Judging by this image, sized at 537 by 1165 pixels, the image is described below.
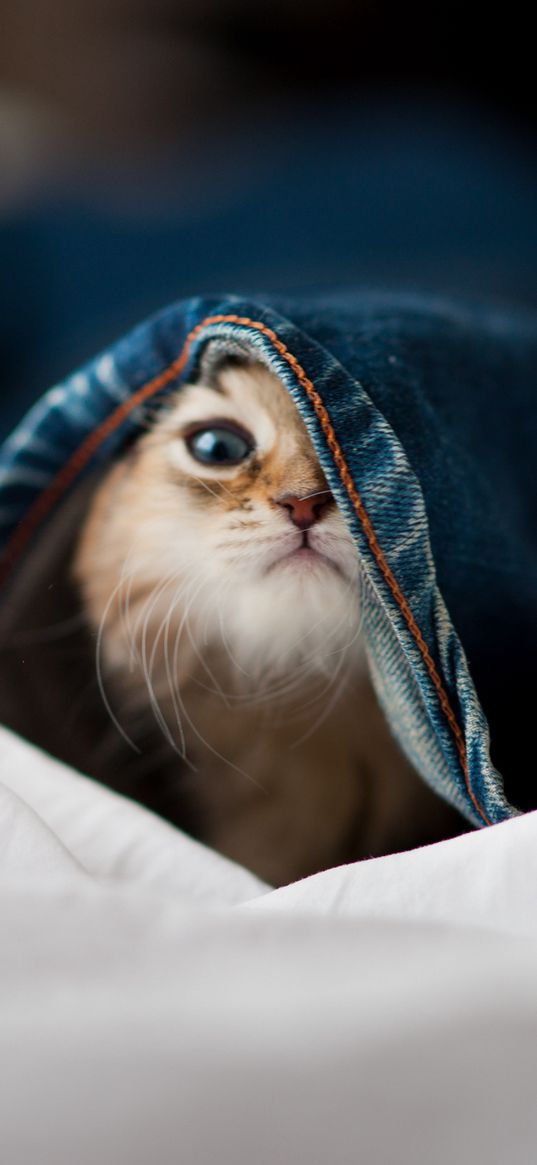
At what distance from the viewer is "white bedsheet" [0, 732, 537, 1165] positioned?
308 millimetres

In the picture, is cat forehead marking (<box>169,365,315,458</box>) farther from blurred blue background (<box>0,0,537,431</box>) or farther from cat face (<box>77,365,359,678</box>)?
blurred blue background (<box>0,0,537,431</box>)

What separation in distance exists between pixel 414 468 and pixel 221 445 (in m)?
0.13

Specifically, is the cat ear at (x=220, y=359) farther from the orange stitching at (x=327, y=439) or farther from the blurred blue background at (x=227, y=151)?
the blurred blue background at (x=227, y=151)

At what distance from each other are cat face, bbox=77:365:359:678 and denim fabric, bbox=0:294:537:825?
0.02 m

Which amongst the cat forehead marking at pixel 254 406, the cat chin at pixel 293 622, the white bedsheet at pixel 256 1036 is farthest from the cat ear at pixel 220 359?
the white bedsheet at pixel 256 1036

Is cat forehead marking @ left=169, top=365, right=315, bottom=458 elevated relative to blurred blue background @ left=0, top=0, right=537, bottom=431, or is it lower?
lower

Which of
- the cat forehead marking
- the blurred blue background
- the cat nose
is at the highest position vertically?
the blurred blue background

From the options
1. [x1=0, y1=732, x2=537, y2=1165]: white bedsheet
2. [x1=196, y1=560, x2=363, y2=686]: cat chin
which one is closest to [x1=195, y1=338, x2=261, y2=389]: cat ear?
[x1=196, y1=560, x2=363, y2=686]: cat chin

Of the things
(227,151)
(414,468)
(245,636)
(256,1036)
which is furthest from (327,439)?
(227,151)

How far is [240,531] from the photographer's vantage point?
55 cm

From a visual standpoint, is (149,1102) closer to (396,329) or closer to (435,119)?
(396,329)

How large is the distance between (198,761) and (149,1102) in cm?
36

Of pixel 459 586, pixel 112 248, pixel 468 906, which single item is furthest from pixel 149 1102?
pixel 112 248

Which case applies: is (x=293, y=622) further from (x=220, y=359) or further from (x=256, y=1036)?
(x=256, y=1036)
